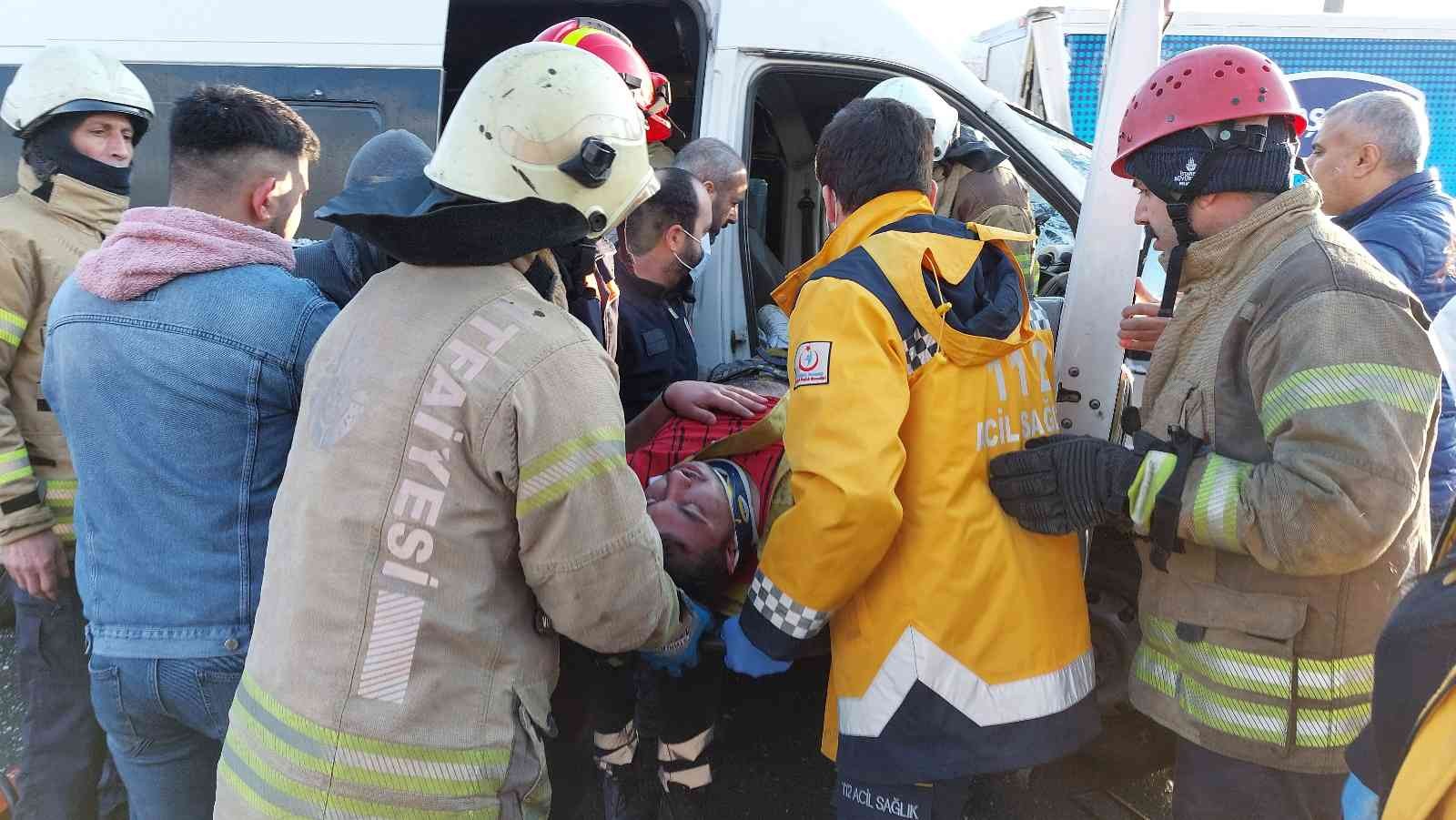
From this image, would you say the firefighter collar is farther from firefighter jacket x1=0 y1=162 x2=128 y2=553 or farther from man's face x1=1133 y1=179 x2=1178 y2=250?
firefighter jacket x1=0 y1=162 x2=128 y2=553

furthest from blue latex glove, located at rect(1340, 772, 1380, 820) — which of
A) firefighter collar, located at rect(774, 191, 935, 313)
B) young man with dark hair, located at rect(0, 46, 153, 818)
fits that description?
young man with dark hair, located at rect(0, 46, 153, 818)

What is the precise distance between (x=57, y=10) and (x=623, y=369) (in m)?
2.68

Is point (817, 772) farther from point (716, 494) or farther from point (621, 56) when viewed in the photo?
point (621, 56)

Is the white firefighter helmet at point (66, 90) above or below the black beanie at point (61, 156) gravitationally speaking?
above

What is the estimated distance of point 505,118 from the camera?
4.66ft

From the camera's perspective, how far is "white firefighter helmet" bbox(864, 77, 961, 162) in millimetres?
3301

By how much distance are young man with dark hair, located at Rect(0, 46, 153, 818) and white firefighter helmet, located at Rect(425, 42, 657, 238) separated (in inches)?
62.1

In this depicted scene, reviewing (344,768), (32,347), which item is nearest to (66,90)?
(32,347)

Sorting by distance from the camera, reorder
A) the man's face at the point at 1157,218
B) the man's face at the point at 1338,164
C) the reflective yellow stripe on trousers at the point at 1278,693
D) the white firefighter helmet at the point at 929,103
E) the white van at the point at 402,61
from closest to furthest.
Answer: the reflective yellow stripe on trousers at the point at 1278,693
the man's face at the point at 1157,218
the man's face at the point at 1338,164
the white firefighter helmet at the point at 929,103
the white van at the point at 402,61

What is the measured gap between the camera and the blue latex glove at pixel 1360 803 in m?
1.06

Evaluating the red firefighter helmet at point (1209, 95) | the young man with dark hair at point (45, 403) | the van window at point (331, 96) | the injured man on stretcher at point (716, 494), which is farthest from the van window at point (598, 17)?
the red firefighter helmet at point (1209, 95)

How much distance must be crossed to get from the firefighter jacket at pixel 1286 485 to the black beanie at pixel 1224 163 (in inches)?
2.4

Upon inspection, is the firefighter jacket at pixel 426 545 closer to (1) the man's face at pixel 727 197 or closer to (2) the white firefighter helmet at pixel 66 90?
(2) the white firefighter helmet at pixel 66 90

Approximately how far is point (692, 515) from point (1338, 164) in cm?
249
